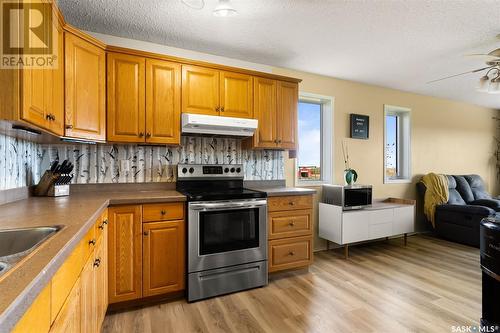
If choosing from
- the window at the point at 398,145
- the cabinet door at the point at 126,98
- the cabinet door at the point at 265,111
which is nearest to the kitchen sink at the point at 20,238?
the cabinet door at the point at 126,98

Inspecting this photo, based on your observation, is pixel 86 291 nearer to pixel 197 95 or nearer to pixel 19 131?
pixel 19 131

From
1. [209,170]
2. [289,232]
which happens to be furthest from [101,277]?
[289,232]

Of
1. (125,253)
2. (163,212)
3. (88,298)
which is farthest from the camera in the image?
(163,212)

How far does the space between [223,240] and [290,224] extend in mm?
770

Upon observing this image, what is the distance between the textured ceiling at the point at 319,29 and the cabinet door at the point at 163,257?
1788mm

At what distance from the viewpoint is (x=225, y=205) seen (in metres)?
2.38

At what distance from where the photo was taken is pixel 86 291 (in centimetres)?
134

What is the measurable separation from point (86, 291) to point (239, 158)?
6.85ft

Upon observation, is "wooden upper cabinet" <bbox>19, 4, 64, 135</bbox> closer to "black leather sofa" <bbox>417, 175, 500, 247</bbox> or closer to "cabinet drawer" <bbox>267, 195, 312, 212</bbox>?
"cabinet drawer" <bbox>267, 195, 312, 212</bbox>

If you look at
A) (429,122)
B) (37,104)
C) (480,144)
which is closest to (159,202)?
(37,104)

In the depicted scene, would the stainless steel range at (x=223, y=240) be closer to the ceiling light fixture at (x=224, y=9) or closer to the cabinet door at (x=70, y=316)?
the cabinet door at (x=70, y=316)

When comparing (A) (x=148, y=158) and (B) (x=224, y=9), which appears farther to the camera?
(A) (x=148, y=158)

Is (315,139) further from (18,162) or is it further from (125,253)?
(18,162)

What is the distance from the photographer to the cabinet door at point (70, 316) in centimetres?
89
